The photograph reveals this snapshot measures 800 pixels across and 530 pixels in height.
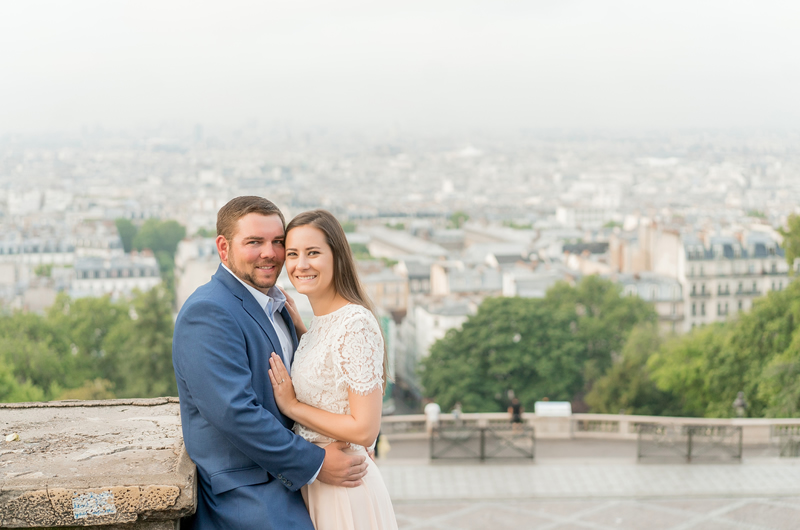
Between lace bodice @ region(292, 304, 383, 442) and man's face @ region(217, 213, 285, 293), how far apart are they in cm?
25

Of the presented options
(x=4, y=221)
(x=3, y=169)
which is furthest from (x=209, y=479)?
(x=3, y=169)

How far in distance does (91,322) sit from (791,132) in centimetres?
13275

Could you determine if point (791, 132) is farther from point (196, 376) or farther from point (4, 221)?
point (196, 376)

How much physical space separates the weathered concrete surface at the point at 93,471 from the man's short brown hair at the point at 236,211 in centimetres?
63

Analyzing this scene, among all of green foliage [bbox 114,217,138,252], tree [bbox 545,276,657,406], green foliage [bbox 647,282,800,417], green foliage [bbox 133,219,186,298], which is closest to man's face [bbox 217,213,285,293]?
green foliage [bbox 647,282,800,417]

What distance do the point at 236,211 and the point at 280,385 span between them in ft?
1.68

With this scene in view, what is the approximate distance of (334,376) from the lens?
2676mm

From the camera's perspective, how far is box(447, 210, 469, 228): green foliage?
442 feet

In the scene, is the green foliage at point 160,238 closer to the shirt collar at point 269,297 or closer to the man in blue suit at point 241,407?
the shirt collar at point 269,297

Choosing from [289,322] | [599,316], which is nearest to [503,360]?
[599,316]

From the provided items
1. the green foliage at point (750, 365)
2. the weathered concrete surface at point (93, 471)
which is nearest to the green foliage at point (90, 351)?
the green foliage at point (750, 365)

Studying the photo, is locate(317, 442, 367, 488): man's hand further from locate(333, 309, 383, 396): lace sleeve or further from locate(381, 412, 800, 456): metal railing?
locate(381, 412, 800, 456): metal railing

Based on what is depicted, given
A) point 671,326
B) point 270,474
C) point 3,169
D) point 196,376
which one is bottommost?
point 671,326

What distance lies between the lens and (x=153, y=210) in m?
140
